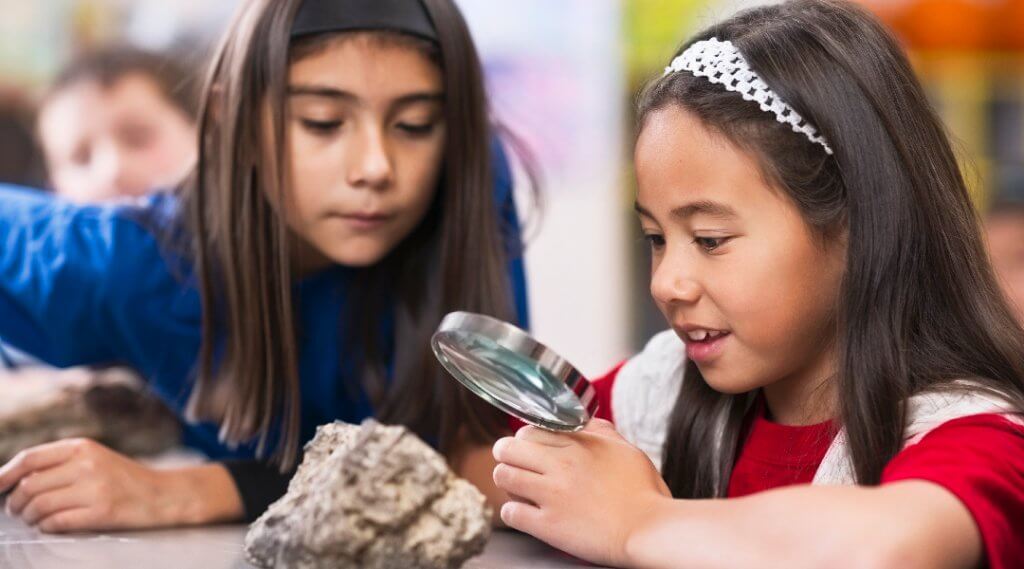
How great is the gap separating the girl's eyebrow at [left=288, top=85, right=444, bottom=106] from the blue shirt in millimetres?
209

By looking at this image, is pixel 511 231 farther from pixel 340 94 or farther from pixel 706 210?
pixel 706 210

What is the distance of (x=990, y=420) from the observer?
78 centimetres

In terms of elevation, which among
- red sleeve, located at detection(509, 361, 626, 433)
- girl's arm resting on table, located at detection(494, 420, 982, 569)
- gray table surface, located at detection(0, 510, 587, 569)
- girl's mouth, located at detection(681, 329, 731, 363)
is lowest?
gray table surface, located at detection(0, 510, 587, 569)

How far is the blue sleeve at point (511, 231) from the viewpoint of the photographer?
1.32m

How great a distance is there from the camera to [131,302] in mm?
1282

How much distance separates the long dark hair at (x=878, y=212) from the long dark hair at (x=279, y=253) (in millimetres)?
360

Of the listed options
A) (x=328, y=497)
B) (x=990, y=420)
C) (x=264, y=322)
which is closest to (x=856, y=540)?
(x=990, y=420)

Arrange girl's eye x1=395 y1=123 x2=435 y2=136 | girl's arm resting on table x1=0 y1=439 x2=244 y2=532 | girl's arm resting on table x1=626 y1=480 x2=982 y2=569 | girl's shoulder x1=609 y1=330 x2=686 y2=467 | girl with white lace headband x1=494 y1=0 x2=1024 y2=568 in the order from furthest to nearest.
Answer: girl's eye x1=395 y1=123 x2=435 y2=136, girl's shoulder x1=609 y1=330 x2=686 y2=467, girl's arm resting on table x1=0 y1=439 x2=244 y2=532, girl with white lace headband x1=494 y1=0 x2=1024 y2=568, girl's arm resting on table x1=626 y1=480 x2=982 y2=569

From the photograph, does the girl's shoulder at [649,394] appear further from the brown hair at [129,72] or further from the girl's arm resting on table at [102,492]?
the brown hair at [129,72]

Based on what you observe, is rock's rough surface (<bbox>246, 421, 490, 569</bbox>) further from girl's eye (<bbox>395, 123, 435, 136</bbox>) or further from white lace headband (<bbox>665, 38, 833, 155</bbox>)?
girl's eye (<bbox>395, 123, 435, 136</bbox>)

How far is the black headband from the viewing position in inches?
45.0

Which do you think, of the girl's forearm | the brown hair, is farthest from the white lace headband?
the brown hair

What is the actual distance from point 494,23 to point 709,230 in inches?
86.8

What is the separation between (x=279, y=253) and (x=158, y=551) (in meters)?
0.40
